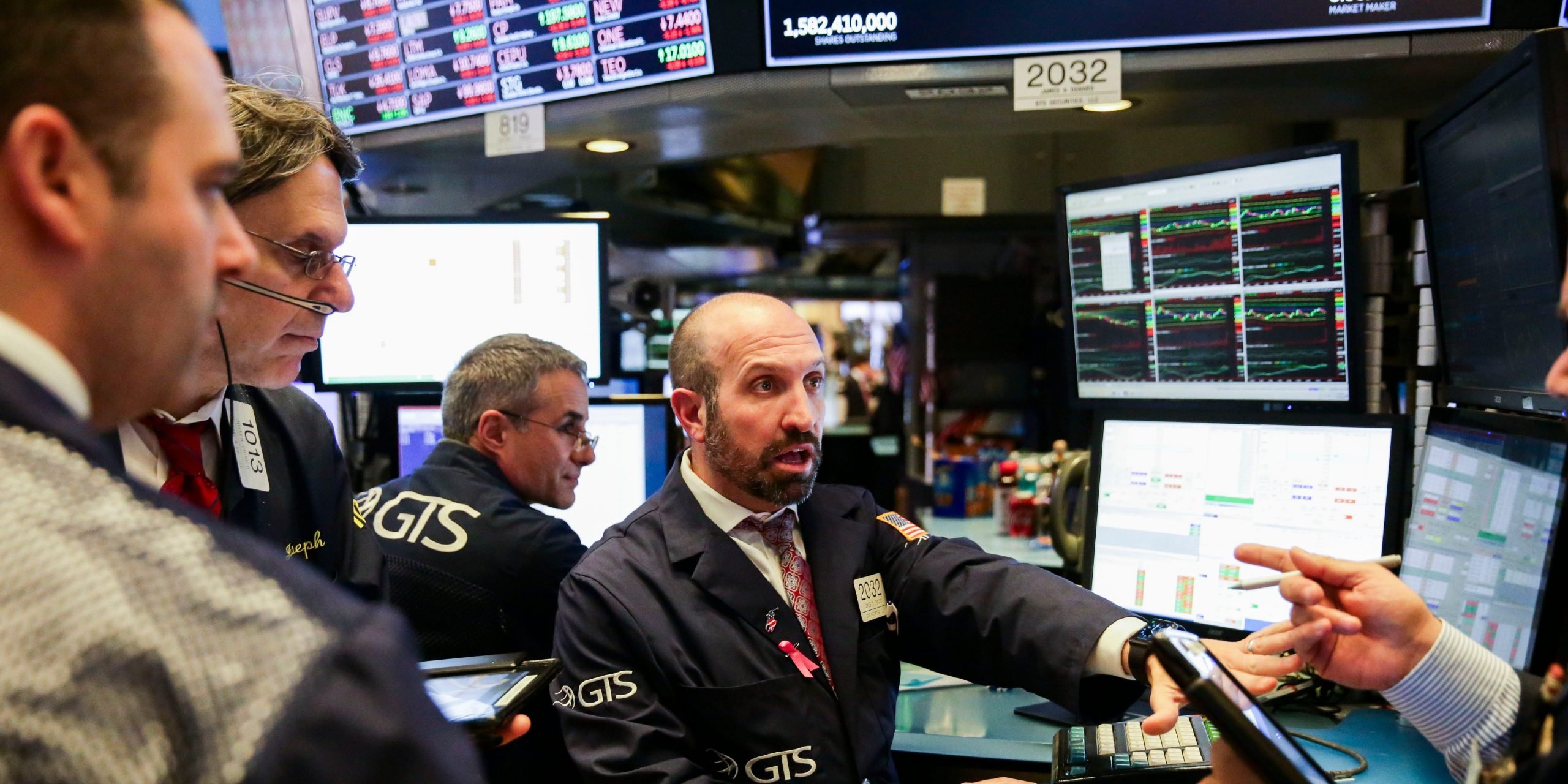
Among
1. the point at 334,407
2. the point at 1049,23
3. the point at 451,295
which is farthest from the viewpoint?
the point at 334,407

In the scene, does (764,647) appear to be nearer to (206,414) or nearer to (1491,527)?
(206,414)

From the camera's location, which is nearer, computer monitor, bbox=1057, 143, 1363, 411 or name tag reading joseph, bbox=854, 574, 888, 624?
name tag reading joseph, bbox=854, 574, 888, 624

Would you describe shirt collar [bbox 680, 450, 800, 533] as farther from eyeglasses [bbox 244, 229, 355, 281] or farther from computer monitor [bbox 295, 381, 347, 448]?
computer monitor [bbox 295, 381, 347, 448]

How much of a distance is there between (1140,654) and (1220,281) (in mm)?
858

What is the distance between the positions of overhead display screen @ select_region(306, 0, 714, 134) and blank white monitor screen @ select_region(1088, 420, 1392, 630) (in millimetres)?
1383

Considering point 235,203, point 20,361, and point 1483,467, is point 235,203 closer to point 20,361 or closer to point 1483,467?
point 20,361

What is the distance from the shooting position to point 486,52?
9.77 feet

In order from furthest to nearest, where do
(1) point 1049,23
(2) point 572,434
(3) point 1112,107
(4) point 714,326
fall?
(3) point 1112,107 < (2) point 572,434 < (1) point 1049,23 < (4) point 714,326

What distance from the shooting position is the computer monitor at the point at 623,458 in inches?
111

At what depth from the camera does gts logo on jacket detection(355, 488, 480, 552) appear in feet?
7.02

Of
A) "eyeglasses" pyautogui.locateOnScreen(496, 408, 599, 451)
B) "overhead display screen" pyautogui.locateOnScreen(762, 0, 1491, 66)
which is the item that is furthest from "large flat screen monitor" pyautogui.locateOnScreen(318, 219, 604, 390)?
"overhead display screen" pyautogui.locateOnScreen(762, 0, 1491, 66)

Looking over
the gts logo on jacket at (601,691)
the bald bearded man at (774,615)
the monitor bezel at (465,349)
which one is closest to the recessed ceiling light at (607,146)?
the monitor bezel at (465,349)

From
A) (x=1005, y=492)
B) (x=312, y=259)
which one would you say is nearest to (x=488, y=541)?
(x=312, y=259)

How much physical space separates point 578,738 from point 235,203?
887mm
